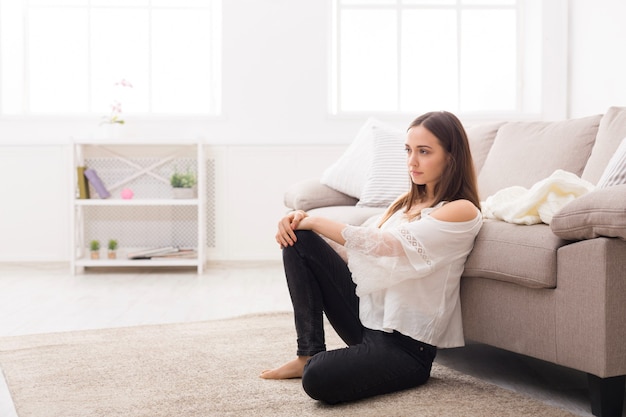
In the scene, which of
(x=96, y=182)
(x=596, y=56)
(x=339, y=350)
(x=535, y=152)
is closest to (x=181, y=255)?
(x=96, y=182)

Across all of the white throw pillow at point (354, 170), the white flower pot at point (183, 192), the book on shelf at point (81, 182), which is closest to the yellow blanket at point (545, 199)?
Result: the white throw pillow at point (354, 170)

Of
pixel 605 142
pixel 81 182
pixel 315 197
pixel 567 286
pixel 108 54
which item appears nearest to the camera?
pixel 567 286

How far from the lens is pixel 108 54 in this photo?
5.07 m

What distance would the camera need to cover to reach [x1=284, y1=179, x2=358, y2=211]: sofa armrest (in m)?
3.57

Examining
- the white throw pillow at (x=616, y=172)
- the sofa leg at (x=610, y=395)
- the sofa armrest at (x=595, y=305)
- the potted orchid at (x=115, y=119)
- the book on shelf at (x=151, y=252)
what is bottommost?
the book on shelf at (x=151, y=252)

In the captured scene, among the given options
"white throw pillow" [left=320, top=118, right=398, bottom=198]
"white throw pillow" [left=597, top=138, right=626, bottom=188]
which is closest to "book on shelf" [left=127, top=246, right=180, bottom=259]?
"white throw pillow" [left=320, top=118, right=398, bottom=198]

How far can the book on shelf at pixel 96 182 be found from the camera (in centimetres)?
470

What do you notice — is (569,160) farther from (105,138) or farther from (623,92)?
(105,138)

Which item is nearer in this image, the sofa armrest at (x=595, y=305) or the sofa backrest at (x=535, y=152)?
the sofa armrest at (x=595, y=305)

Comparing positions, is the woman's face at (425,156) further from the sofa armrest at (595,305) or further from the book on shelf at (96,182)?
the book on shelf at (96,182)

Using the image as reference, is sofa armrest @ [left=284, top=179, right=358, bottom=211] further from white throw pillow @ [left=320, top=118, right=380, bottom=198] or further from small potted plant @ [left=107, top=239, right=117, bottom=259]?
small potted plant @ [left=107, top=239, right=117, bottom=259]

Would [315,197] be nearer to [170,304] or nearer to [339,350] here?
[170,304]

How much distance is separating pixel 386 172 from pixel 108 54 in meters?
2.49

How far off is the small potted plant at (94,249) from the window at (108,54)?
0.93 m
